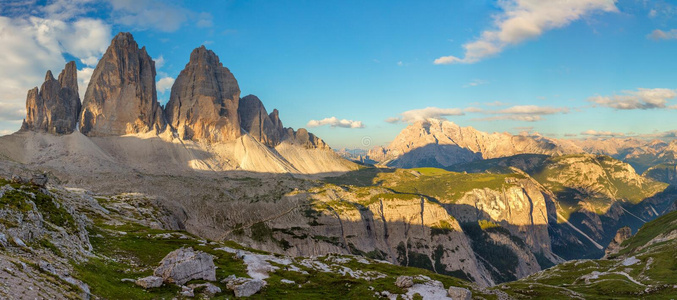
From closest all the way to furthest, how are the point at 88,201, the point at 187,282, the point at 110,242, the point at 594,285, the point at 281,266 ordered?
1. the point at 187,282
2. the point at 110,242
3. the point at 281,266
4. the point at 88,201
5. the point at 594,285

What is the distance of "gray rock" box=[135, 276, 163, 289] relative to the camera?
52938mm

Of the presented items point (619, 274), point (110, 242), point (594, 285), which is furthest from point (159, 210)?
point (619, 274)

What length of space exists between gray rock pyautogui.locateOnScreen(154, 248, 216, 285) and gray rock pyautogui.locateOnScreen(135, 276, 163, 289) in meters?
2.44

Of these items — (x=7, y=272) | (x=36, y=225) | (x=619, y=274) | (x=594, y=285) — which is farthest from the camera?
(x=619, y=274)

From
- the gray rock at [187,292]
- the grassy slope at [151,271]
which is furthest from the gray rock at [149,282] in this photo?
the gray rock at [187,292]

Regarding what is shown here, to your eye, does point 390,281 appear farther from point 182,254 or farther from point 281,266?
point 182,254

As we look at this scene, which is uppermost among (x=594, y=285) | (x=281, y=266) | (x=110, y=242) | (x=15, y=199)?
(x=15, y=199)

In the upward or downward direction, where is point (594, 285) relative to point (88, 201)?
downward

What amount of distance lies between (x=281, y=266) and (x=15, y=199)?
50664 millimetres

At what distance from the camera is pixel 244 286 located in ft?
198

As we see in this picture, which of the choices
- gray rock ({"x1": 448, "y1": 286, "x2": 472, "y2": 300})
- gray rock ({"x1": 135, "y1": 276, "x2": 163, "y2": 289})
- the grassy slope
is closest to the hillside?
the grassy slope

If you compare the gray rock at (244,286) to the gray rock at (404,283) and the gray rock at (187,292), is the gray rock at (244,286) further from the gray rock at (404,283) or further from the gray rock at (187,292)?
the gray rock at (404,283)

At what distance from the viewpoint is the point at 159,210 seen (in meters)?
148

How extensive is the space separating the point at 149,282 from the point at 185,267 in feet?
22.8
